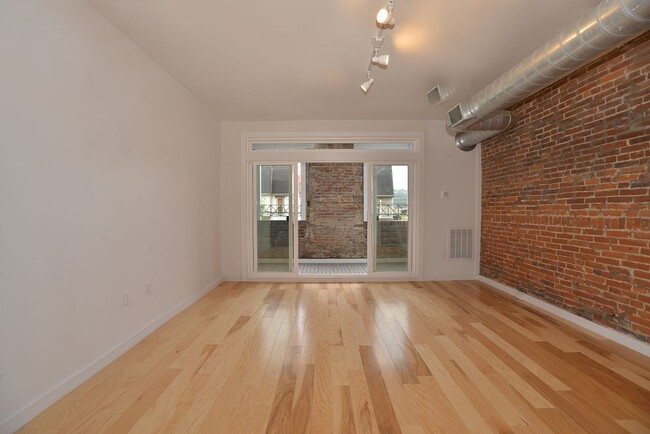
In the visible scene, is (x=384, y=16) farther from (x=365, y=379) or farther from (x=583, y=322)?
(x=583, y=322)

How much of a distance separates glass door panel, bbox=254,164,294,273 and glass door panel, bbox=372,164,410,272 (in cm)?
140

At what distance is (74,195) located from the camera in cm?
215

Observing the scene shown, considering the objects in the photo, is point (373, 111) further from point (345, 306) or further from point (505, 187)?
point (345, 306)

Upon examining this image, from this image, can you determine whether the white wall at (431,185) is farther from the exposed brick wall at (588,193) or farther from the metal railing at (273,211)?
the exposed brick wall at (588,193)

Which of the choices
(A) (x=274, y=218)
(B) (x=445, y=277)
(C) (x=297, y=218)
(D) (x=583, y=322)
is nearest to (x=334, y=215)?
(C) (x=297, y=218)

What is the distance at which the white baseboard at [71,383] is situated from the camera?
1.69 m

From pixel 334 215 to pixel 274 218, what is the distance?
2.37m

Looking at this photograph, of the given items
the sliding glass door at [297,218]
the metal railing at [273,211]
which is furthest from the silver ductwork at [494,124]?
the metal railing at [273,211]

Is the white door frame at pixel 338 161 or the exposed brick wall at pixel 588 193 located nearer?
the exposed brick wall at pixel 588 193

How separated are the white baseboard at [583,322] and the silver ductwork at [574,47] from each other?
2.25 meters

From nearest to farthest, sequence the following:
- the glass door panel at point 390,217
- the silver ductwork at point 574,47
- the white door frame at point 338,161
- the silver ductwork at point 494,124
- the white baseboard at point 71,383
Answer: the white baseboard at point 71,383, the silver ductwork at point 574,47, the silver ductwork at point 494,124, the white door frame at point 338,161, the glass door panel at point 390,217

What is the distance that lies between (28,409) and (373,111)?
4.55 metres

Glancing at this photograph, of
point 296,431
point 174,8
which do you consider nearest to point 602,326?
point 296,431

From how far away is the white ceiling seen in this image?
2.33 metres
